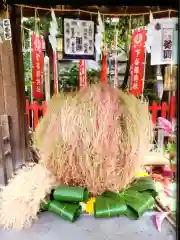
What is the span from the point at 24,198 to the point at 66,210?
0.62ft

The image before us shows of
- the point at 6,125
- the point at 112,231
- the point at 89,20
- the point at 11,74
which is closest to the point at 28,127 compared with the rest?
the point at 6,125

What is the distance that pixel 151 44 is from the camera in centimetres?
197

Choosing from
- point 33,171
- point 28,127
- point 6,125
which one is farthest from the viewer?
point 28,127

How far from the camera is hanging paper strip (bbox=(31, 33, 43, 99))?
6.53 feet

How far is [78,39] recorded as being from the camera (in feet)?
6.46

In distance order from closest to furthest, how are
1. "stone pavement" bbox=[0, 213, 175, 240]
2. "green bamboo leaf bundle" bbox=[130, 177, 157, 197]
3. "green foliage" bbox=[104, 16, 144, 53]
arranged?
"stone pavement" bbox=[0, 213, 175, 240] < "green bamboo leaf bundle" bbox=[130, 177, 157, 197] < "green foliage" bbox=[104, 16, 144, 53]

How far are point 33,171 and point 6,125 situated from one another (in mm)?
633

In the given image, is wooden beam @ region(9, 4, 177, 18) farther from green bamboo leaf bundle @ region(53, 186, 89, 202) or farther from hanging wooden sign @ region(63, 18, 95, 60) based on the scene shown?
green bamboo leaf bundle @ region(53, 186, 89, 202)

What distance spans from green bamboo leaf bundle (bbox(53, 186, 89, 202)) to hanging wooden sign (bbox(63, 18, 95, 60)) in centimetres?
118

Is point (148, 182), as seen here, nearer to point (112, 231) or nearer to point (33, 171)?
point (112, 231)

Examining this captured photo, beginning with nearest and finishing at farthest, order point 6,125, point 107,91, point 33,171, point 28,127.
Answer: point 107,91
point 33,171
point 6,125
point 28,127

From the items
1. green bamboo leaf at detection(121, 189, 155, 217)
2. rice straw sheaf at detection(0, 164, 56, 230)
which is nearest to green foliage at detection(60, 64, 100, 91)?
rice straw sheaf at detection(0, 164, 56, 230)

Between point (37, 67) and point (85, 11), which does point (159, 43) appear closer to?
point (85, 11)

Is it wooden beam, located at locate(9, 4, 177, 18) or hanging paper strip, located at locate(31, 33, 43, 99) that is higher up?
wooden beam, located at locate(9, 4, 177, 18)
